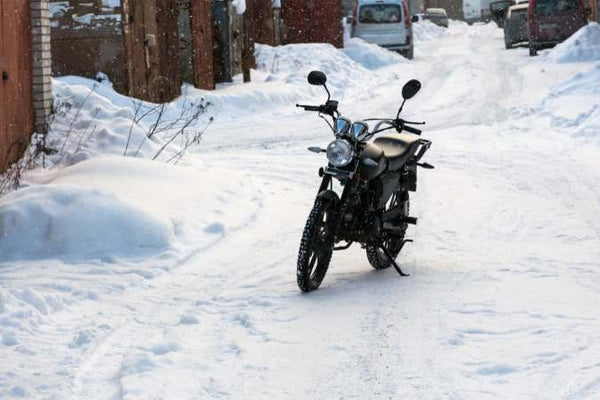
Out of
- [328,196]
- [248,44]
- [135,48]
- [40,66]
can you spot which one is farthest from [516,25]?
[328,196]

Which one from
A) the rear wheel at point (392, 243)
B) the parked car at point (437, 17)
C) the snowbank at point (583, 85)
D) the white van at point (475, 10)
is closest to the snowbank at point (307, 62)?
the snowbank at point (583, 85)

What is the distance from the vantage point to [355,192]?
283 inches

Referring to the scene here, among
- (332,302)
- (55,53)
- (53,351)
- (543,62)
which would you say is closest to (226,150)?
(55,53)

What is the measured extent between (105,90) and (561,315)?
11.2 metres

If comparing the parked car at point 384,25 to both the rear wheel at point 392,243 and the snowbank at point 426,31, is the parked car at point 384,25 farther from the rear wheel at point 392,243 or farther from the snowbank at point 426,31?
the rear wheel at point 392,243

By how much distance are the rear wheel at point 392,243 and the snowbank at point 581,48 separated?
66.3 feet

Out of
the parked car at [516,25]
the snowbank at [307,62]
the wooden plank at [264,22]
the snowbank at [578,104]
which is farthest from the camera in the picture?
the parked car at [516,25]

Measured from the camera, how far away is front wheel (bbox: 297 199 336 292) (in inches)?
271

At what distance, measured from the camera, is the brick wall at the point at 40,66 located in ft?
39.6

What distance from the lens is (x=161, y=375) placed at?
17.5ft

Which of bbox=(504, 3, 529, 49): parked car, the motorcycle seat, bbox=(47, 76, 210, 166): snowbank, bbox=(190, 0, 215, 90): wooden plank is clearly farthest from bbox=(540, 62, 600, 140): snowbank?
bbox=(504, 3, 529, 49): parked car

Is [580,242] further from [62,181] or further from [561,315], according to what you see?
[62,181]

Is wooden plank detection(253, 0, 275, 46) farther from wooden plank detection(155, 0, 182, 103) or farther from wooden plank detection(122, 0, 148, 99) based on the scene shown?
wooden plank detection(122, 0, 148, 99)

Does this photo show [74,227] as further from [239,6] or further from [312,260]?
[239,6]
